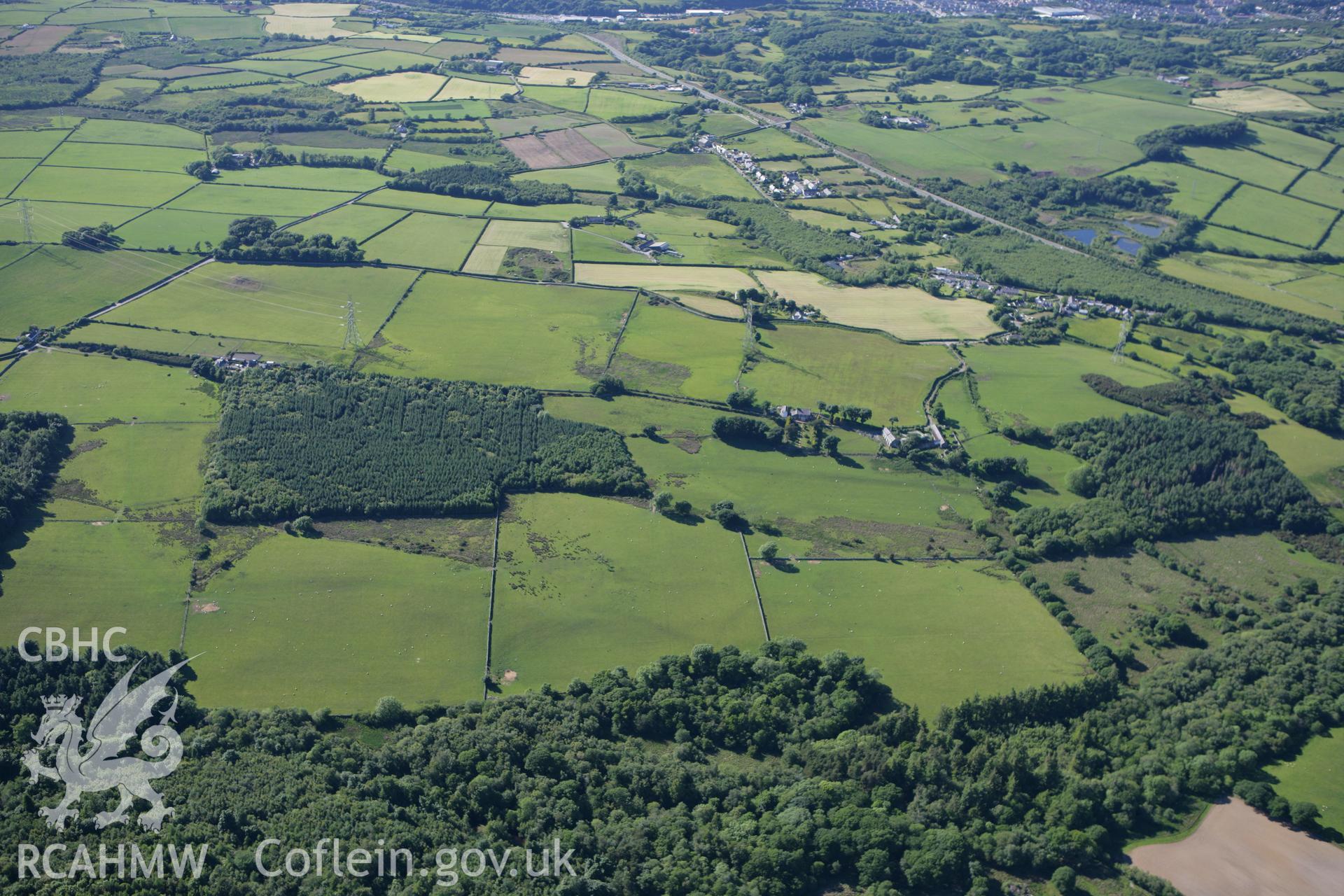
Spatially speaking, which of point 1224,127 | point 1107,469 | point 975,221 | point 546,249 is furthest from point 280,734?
point 1224,127

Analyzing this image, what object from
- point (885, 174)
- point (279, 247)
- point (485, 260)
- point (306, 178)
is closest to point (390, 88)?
point (306, 178)

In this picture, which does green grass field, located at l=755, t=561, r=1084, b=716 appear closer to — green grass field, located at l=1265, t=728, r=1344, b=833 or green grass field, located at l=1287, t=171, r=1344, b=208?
green grass field, located at l=1265, t=728, r=1344, b=833

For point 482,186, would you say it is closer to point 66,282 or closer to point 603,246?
point 603,246

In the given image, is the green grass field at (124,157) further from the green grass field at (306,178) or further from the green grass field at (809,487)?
the green grass field at (809,487)

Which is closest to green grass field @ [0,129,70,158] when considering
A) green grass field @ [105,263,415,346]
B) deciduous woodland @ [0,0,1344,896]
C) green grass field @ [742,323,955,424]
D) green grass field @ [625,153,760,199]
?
deciduous woodland @ [0,0,1344,896]

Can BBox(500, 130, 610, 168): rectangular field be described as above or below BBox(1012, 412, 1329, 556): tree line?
above

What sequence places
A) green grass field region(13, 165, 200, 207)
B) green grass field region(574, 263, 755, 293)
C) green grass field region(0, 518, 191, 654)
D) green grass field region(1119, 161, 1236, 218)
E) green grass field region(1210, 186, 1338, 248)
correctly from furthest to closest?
1. green grass field region(1119, 161, 1236, 218)
2. green grass field region(1210, 186, 1338, 248)
3. green grass field region(13, 165, 200, 207)
4. green grass field region(574, 263, 755, 293)
5. green grass field region(0, 518, 191, 654)

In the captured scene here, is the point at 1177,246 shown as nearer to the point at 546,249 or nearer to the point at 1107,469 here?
the point at 1107,469

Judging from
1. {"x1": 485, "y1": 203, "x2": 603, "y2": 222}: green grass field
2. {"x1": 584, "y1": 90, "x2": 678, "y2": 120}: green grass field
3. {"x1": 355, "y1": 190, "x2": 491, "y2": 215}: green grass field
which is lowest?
{"x1": 355, "y1": 190, "x2": 491, "y2": 215}: green grass field

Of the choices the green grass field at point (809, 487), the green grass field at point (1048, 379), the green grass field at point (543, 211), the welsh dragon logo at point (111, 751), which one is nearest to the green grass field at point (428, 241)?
the green grass field at point (543, 211)
